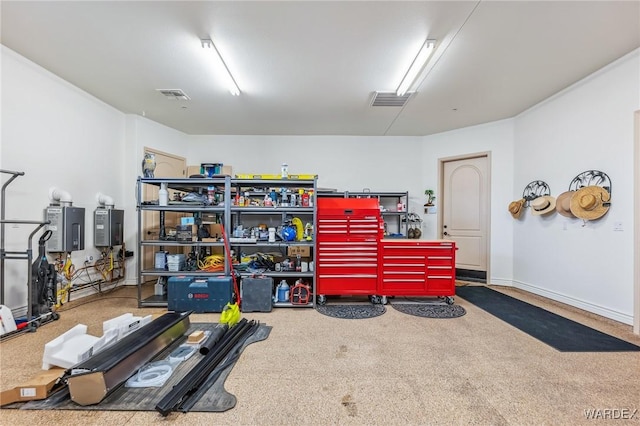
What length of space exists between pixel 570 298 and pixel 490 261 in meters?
1.30

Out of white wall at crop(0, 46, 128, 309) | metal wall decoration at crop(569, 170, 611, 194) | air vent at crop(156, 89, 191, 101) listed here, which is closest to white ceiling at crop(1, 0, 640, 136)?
air vent at crop(156, 89, 191, 101)

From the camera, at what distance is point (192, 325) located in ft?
9.80

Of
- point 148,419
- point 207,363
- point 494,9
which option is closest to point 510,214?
point 494,9

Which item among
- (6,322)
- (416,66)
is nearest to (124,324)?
(6,322)

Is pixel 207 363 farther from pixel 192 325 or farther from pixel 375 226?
pixel 375 226

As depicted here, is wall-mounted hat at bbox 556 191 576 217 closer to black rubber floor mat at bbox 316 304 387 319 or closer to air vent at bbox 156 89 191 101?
black rubber floor mat at bbox 316 304 387 319

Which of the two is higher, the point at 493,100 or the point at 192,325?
the point at 493,100

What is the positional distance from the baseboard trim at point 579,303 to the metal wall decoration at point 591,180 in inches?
57.7

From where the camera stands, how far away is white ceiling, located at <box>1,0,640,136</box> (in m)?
2.20

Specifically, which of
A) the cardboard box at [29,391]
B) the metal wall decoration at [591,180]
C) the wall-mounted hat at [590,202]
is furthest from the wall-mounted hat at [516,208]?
the cardboard box at [29,391]

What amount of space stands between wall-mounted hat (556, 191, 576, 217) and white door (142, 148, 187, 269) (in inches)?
254

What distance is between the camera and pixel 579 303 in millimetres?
3391

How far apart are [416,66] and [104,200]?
500 centimetres

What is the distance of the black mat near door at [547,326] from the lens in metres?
2.48
